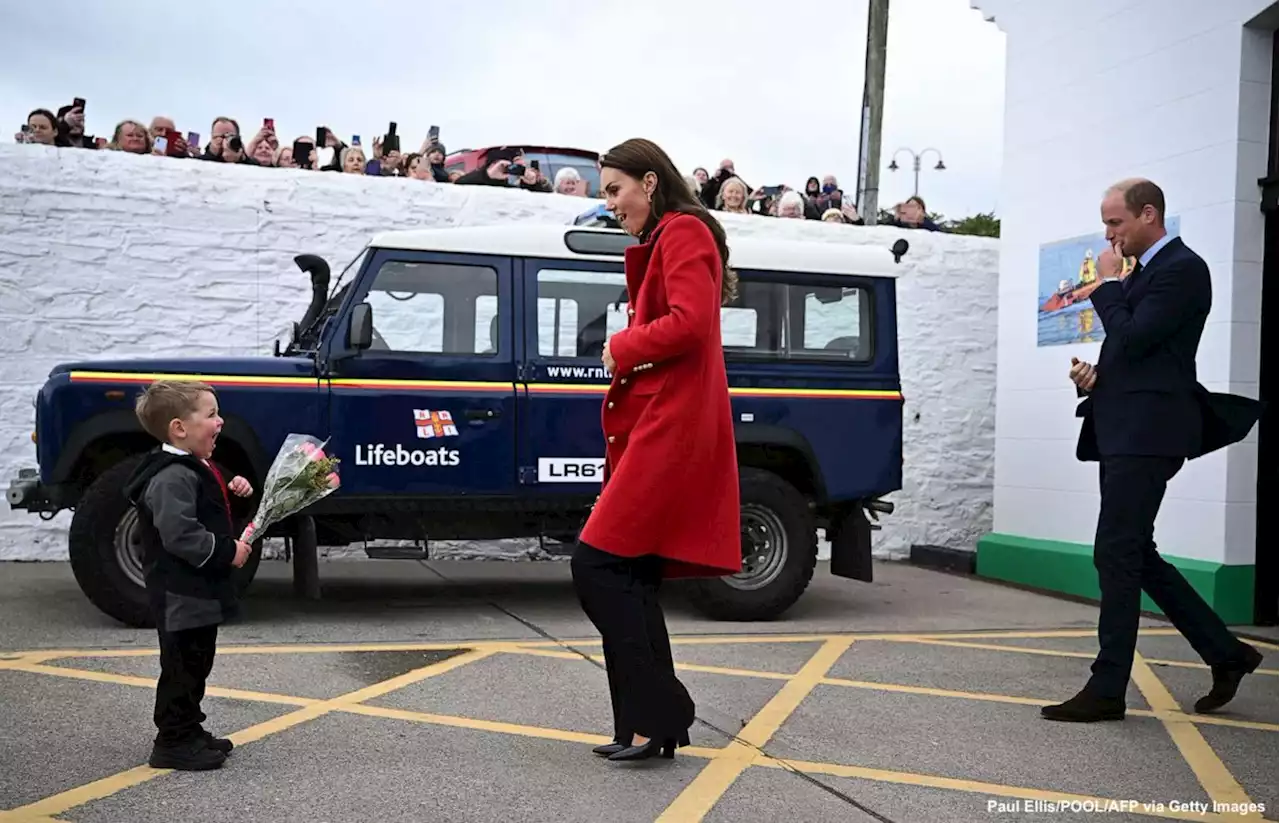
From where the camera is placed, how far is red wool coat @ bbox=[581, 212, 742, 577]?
3783 millimetres

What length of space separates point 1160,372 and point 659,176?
2.08 metres

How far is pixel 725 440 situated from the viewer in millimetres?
3963

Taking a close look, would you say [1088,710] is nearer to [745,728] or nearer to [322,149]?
[745,728]

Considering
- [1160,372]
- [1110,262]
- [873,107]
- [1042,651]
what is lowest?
[1042,651]

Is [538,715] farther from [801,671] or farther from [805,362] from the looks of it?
[805,362]

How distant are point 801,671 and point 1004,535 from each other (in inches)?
168

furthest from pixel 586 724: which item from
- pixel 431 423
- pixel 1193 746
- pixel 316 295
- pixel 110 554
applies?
pixel 316 295

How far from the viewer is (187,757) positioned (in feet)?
12.5

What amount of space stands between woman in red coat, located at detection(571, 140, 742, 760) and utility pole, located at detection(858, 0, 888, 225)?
32.0 ft

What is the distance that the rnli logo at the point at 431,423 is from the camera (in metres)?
6.92

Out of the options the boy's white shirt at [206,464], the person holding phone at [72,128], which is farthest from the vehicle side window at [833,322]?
the person holding phone at [72,128]

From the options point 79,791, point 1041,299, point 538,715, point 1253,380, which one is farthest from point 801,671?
point 1041,299

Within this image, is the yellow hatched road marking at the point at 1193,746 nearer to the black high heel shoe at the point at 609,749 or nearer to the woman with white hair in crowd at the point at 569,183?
the black high heel shoe at the point at 609,749

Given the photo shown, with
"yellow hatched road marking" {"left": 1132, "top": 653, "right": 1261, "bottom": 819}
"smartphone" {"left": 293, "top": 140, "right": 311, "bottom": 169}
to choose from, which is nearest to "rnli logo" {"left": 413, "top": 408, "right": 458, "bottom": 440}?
"yellow hatched road marking" {"left": 1132, "top": 653, "right": 1261, "bottom": 819}
